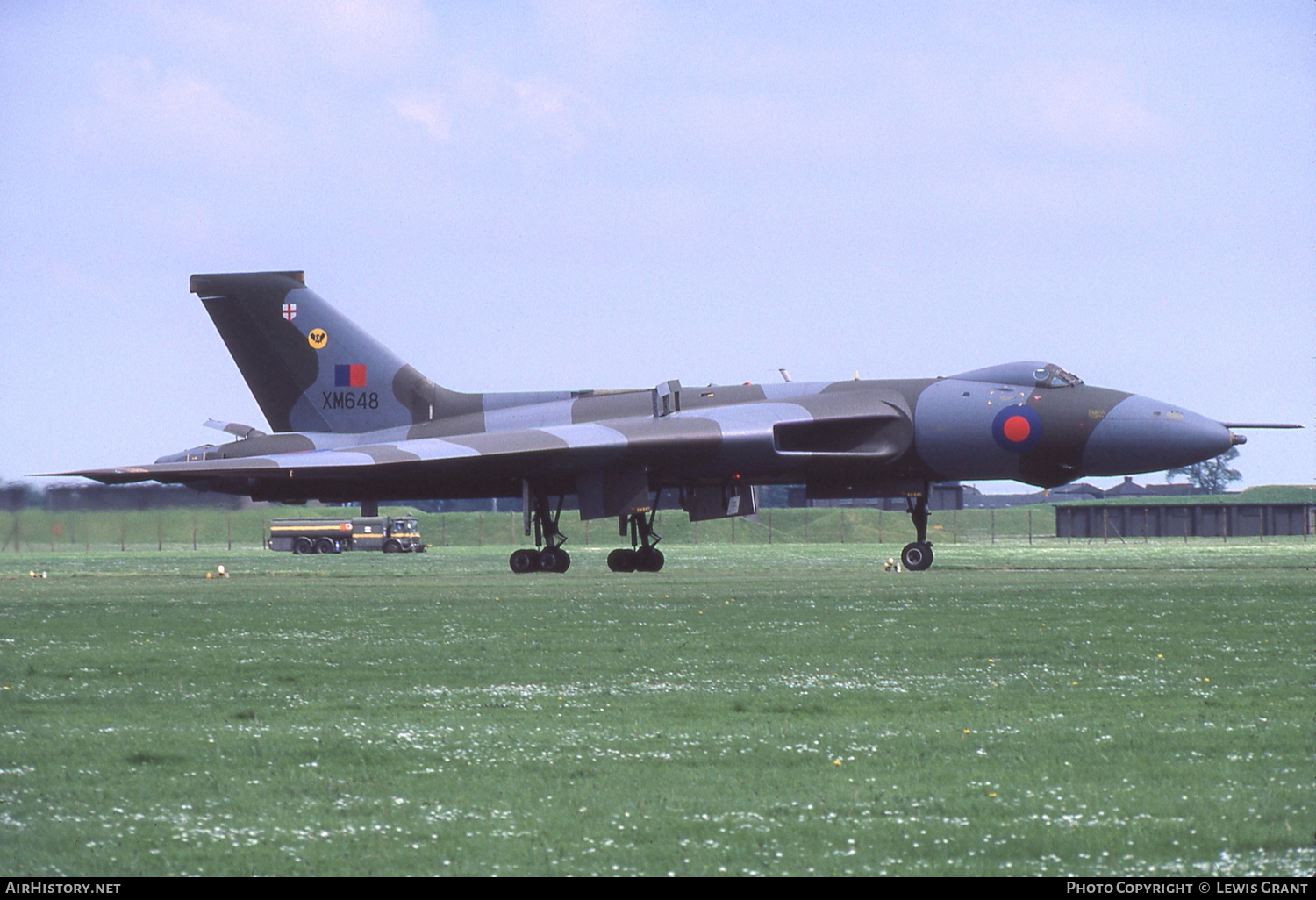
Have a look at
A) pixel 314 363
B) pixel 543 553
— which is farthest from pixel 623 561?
pixel 314 363

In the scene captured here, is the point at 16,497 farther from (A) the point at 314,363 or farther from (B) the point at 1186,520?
(B) the point at 1186,520

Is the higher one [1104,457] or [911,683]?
[1104,457]

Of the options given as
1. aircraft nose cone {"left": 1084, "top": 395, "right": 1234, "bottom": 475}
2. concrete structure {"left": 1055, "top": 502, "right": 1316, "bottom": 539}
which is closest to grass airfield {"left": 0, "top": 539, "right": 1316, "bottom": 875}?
aircraft nose cone {"left": 1084, "top": 395, "right": 1234, "bottom": 475}

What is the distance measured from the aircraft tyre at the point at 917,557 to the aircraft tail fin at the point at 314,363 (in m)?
10.6

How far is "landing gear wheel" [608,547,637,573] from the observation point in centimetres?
2911

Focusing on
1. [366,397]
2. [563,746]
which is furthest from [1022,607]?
[366,397]

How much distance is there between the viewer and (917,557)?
27359 millimetres

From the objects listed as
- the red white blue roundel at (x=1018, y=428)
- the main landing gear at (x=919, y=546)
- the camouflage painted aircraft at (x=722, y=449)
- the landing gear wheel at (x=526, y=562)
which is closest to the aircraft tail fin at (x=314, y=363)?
the camouflage painted aircraft at (x=722, y=449)

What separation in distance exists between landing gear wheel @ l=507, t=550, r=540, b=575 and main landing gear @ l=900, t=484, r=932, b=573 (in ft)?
23.7

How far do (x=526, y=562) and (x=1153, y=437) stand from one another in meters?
12.3

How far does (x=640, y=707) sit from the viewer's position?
9.24m
